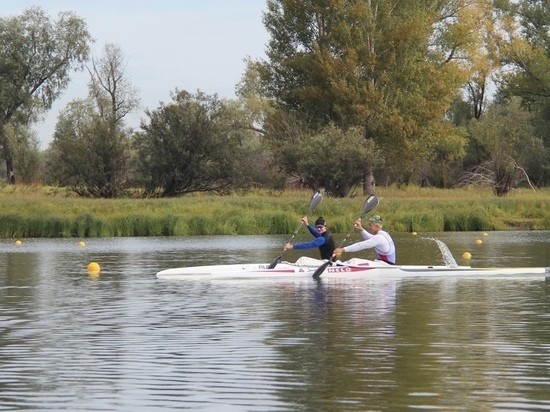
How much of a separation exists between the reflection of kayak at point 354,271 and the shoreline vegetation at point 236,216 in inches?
732

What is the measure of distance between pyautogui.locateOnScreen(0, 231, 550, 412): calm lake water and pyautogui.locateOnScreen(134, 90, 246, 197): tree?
99.0ft

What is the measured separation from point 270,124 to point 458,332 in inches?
1851

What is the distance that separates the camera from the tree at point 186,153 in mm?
57719

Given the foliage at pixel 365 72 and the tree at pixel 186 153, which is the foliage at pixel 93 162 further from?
the foliage at pixel 365 72

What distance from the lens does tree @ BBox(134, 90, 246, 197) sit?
57719 mm

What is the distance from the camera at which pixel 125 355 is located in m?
13.9

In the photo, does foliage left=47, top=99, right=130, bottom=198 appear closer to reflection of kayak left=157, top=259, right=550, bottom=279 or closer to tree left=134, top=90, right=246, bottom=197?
tree left=134, top=90, right=246, bottom=197

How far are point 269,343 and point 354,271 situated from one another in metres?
9.94

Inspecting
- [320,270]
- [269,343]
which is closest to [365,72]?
[320,270]

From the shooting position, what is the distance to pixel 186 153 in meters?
57.2

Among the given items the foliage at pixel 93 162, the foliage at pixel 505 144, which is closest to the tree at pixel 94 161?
the foliage at pixel 93 162

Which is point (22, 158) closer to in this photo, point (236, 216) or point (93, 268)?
point (236, 216)

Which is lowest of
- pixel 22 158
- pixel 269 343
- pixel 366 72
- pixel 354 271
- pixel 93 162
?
pixel 269 343

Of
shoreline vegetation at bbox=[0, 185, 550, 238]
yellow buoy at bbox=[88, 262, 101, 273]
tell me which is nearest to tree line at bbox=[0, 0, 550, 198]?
shoreline vegetation at bbox=[0, 185, 550, 238]
